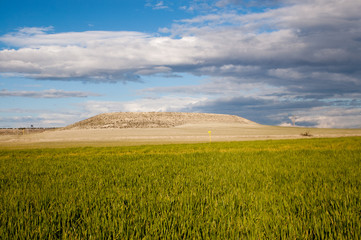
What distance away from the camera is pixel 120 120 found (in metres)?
93.6

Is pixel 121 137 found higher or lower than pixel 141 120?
lower

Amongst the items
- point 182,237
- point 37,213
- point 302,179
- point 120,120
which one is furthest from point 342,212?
point 120,120

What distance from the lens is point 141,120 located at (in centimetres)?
9350

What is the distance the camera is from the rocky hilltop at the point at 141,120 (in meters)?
86.1

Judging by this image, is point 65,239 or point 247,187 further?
point 247,187

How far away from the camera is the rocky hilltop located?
86.1 meters

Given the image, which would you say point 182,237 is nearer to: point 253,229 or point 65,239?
point 253,229

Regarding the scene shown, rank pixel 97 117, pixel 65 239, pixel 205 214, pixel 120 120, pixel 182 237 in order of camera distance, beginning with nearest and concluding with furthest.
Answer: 1. pixel 65 239
2. pixel 182 237
3. pixel 205 214
4. pixel 120 120
5. pixel 97 117

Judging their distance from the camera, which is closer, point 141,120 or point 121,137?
point 121,137

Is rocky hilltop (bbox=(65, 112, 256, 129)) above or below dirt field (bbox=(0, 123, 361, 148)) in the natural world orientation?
above

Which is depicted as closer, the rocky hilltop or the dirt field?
the dirt field

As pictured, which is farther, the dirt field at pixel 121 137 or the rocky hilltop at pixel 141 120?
the rocky hilltop at pixel 141 120

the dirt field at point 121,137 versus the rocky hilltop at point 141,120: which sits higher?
the rocky hilltop at point 141,120

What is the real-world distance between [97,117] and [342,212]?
4025 inches
